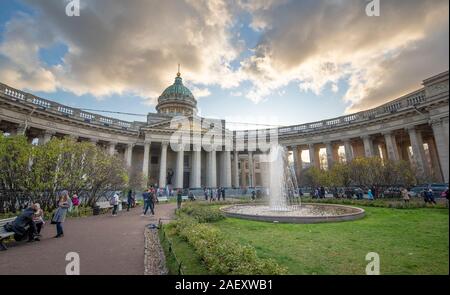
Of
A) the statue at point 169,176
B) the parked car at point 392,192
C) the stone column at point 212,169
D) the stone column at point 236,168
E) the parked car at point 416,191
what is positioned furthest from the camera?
the stone column at point 236,168

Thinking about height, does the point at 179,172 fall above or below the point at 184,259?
above

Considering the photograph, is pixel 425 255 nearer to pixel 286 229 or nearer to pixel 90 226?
pixel 286 229

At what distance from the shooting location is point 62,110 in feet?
A: 100

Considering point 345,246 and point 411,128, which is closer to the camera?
point 345,246

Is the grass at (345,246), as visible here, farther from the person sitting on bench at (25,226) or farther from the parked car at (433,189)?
the parked car at (433,189)

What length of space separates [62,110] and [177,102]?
26.7 m

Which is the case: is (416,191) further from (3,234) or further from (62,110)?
(62,110)

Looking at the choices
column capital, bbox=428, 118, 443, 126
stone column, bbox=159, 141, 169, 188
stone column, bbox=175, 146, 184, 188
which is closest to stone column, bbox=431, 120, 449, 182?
column capital, bbox=428, 118, 443, 126

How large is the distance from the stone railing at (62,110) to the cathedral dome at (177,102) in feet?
53.5

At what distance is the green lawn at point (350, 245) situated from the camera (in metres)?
5.09

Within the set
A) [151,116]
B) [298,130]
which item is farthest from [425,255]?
[151,116]

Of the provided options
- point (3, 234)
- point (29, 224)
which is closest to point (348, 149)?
point (29, 224)

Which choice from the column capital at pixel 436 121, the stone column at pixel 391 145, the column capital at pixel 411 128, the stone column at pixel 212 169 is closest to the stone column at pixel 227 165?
the stone column at pixel 212 169
